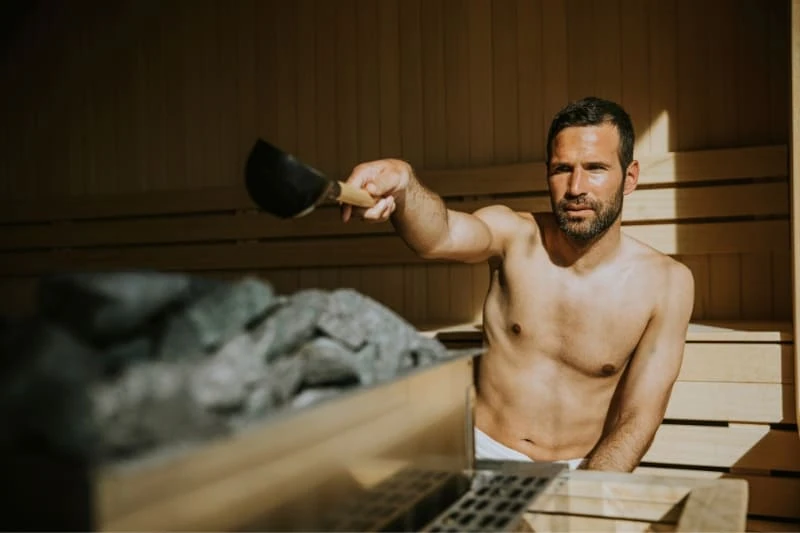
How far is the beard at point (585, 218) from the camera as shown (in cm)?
276

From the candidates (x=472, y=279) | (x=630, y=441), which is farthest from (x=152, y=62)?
(x=630, y=441)

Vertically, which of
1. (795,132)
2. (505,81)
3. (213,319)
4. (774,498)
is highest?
(505,81)

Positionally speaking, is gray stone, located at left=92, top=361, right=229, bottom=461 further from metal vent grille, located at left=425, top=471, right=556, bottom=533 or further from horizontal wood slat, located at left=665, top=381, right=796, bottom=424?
horizontal wood slat, located at left=665, top=381, right=796, bottom=424

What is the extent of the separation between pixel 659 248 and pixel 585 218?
109 cm

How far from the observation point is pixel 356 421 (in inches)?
43.6

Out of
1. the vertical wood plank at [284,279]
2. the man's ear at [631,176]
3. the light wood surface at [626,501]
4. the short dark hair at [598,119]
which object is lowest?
the light wood surface at [626,501]

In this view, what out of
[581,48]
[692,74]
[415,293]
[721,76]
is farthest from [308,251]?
[721,76]

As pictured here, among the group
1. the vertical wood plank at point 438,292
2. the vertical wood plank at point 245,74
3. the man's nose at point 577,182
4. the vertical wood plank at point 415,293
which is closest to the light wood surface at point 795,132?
the man's nose at point 577,182

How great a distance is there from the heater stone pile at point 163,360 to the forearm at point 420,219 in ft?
3.70

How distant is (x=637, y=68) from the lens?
150 inches

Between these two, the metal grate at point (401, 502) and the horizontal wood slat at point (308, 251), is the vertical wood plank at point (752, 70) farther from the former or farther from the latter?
the metal grate at point (401, 502)

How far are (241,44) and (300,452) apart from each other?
3893mm

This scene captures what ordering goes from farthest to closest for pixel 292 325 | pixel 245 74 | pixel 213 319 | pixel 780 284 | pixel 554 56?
pixel 245 74
pixel 554 56
pixel 780 284
pixel 292 325
pixel 213 319

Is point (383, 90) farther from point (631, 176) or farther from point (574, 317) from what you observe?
point (574, 317)
